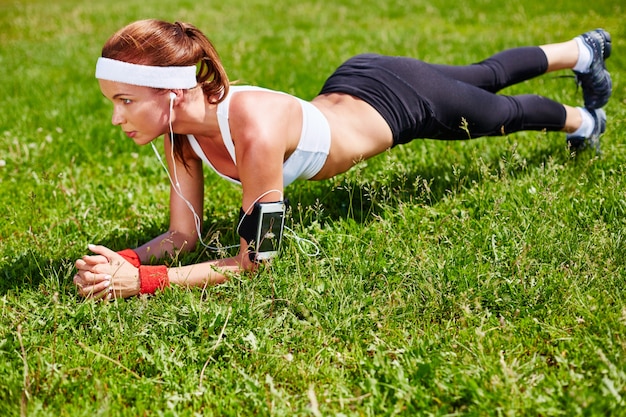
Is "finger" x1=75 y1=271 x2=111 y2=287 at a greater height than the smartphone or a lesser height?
lesser

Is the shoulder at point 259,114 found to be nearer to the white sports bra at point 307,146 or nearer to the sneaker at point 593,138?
the white sports bra at point 307,146

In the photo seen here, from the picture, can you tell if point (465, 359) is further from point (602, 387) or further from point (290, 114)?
point (290, 114)

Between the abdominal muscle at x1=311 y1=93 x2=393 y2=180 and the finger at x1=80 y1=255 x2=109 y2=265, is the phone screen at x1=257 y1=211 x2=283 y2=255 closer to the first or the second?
the abdominal muscle at x1=311 y1=93 x2=393 y2=180

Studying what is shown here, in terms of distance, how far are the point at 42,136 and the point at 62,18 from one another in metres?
10.0

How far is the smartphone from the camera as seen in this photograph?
3.87 metres

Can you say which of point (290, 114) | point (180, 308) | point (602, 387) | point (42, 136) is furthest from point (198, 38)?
point (42, 136)

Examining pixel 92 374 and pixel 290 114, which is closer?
pixel 92 374

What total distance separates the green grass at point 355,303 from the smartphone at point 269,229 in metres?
0.12

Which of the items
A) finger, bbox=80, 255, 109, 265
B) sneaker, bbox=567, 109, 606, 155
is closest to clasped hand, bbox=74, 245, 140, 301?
finger, bbox=80, 255, 109, 265

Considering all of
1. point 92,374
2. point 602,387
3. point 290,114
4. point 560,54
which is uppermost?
point 560,54

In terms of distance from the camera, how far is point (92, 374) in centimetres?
330

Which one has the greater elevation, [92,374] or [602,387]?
[602,387]

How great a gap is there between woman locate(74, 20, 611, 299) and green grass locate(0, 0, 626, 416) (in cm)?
20

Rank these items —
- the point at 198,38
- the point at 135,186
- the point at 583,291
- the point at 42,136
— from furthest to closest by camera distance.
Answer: the point at 42,136
the point at 135,186
the point at 198,38
the point at 583,291
